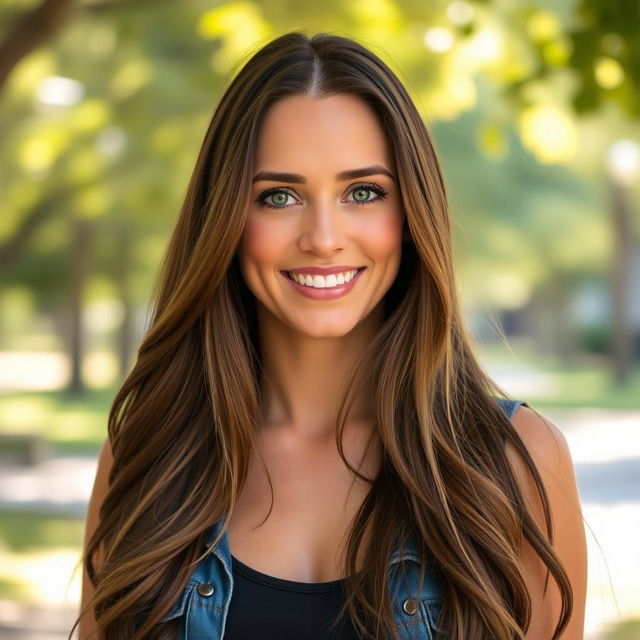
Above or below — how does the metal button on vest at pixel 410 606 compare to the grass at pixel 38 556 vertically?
above

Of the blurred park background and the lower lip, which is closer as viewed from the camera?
the lower lip

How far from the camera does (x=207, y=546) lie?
9.21 feet

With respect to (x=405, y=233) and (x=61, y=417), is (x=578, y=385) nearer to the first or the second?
(x=61, y=417)

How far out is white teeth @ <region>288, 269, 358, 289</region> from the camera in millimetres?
2742

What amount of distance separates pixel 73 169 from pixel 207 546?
16.4m

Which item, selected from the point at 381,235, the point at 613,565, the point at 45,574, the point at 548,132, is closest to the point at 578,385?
the point at 613,565

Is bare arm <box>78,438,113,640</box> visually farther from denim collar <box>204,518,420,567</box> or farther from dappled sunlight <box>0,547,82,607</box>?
dappled sunlight <box>0,547,82,607</box>

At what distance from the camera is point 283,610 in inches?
105

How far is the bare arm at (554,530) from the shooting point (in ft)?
8.97

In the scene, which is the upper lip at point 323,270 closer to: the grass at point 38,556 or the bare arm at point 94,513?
the bare arm at point 94,513

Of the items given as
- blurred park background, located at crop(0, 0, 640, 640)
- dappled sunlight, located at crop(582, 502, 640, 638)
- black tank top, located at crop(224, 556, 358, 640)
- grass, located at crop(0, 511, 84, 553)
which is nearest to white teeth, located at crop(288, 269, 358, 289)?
blurred park background, located at crop(0, 0, 640, 640)

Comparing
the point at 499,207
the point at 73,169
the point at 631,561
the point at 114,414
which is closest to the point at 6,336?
the point at 499,207

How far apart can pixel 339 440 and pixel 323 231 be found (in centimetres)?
55

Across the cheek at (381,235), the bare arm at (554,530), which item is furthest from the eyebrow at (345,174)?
the bare arm at (554,530)
